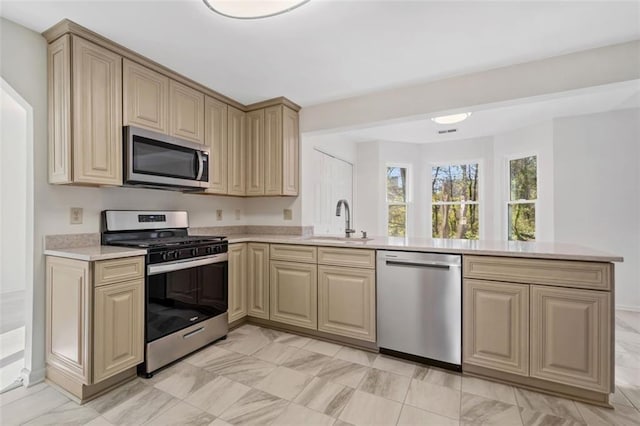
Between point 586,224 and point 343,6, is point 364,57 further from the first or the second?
point 586,224

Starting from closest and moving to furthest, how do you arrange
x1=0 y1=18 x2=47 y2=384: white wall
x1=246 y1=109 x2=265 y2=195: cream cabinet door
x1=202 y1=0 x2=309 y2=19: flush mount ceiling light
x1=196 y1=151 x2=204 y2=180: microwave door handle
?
1. x1=202 y1=0 x2=309 y2=19: flush mount ceiling light
2. x1=0 y1=18 x2=47 y2=384: white wall
3. x1=196 y1=151 x2=204 y2=180: microwave door handle
4. x1=246 y1=109 x2=265 y2=195: cream cabinet door

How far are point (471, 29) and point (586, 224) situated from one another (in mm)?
3214

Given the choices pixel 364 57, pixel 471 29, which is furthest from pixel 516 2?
pixel 364 57

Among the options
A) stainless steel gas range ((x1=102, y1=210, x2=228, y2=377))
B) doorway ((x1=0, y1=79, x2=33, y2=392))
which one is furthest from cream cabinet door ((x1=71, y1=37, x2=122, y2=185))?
doorway ((x1=0, y1=79, x2=33, y2=392))

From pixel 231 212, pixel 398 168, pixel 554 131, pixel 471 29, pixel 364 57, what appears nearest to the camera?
pixel 471 29

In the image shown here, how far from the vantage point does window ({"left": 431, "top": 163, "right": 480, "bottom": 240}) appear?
5141 mm

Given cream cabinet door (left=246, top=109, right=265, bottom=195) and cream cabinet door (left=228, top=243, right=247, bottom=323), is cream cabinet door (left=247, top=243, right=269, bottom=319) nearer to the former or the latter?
cream cabinet door (left=228, top=243, right=247, bottom=323)

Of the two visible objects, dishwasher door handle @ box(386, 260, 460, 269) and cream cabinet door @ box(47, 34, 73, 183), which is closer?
cream cabinet door @ box(47, 34, 73, 183)

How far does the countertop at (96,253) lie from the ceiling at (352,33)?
1.45 m

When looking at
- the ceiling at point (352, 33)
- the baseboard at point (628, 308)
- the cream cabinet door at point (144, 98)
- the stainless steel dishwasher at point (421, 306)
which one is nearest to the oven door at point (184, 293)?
the cream cabinet door at point (144, 98)

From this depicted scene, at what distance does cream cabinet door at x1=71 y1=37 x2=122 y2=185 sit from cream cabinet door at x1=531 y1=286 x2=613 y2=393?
301 cm

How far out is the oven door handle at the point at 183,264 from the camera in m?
2.12

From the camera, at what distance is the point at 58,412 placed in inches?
68.4

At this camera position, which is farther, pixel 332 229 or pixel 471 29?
pixel 332 229
